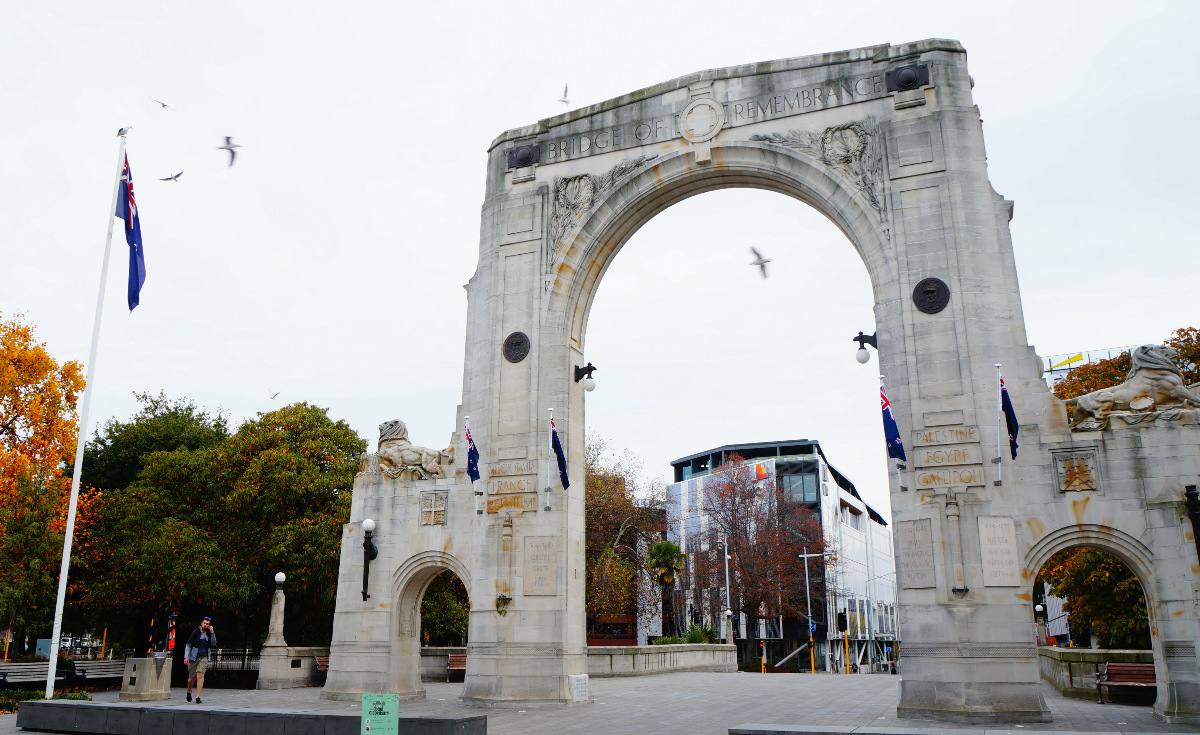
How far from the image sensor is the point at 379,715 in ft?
25.9

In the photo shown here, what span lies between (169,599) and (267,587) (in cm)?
284

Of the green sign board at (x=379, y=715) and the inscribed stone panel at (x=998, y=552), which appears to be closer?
the green sign board at (x=379, y=715)

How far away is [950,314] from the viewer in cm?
1591

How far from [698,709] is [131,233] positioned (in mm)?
14584

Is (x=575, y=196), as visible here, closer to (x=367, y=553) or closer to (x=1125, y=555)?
(x=367, y=553)

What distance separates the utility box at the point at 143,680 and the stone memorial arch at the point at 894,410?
3614 mm

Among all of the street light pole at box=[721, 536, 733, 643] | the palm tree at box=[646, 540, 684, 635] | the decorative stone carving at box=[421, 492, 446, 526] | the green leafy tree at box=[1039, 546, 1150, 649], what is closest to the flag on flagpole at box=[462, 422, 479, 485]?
the decorative stone carving at box=[421, 492, 446, 526]

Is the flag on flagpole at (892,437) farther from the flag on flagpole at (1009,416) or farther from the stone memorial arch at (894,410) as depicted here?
the flag on flagpole at (1009,416)

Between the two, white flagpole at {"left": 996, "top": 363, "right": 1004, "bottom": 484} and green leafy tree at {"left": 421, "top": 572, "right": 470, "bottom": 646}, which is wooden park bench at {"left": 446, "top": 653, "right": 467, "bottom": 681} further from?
white flagpole at {"left": 996, "top": 363, "right": 1004, "bottom": 484}

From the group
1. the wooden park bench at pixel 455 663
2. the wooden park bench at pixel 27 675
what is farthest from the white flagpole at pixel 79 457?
the wooden park bench at pixel 455 663

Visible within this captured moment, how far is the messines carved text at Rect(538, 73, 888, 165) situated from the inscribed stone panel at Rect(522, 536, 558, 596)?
8983 mm

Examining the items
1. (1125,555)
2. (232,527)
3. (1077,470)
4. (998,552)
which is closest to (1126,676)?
(1125,555)

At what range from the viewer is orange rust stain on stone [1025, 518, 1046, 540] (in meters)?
14.5

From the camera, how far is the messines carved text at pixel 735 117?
17.8m
